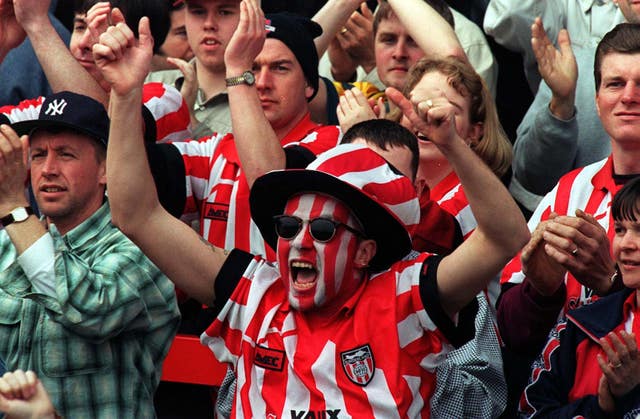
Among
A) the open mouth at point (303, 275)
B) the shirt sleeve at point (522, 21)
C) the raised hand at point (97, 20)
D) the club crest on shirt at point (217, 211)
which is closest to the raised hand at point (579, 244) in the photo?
the open mouth at point (303, 275)

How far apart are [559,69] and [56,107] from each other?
6.91ft

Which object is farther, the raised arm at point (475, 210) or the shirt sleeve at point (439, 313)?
the shirt sleeve at point (439, 313)

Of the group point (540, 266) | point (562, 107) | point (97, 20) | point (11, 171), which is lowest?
point (540, 266)

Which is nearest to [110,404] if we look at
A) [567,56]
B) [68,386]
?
[68,386]

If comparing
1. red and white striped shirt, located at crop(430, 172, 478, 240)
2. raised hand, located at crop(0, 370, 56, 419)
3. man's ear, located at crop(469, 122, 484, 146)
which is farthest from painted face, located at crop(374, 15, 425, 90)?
raised hand, located at crop(0, 370, 56, 419)

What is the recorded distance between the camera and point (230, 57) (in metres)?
5.55

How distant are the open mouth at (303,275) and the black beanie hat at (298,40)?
64.8 inches

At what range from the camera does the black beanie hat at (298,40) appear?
630cm

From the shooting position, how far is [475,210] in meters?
4.58

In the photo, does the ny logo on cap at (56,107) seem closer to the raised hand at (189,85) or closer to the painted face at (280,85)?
the painted face at (280,85)

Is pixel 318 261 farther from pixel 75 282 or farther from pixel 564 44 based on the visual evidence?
pixel 564 44

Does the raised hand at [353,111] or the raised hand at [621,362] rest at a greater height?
the raised hand at [353,111]

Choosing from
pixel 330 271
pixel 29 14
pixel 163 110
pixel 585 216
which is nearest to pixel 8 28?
pixel 29 14

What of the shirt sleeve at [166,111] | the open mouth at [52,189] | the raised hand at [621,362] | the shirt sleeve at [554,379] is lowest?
the shirt sleeve at [554,379]
